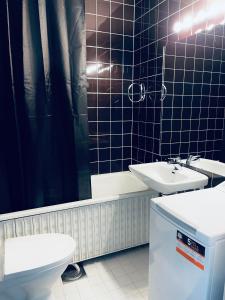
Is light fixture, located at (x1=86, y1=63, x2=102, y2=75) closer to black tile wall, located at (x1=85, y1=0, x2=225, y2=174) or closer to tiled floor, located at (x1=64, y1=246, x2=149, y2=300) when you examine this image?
black tile wall, located at (x1=85, y1=0, x2=225, y2=174)

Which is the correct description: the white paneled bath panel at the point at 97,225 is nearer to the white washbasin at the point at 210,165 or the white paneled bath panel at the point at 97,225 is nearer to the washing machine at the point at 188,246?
the white washbasin at the point at 210,165

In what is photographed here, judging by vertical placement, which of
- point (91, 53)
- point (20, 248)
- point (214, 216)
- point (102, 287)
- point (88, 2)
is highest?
point (88, 2)

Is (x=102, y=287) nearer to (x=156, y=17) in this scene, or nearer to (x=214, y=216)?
(x=214, y=216)

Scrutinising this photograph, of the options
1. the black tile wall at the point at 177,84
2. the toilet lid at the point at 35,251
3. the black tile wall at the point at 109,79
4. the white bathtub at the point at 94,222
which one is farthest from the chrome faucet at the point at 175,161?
the toilet lid at the point at 35,251

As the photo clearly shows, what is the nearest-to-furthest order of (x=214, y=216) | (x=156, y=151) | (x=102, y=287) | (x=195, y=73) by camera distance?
(x=214, y=216) → (x=102, y=287) → (x=195, y=73) → (x=156, y=151)

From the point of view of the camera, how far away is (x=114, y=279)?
1717 millimetres

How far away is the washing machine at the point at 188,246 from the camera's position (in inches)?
35.3

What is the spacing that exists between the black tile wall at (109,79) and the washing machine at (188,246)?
140 cm

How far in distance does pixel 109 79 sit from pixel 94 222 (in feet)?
4.95

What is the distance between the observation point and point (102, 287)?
5.40 ft

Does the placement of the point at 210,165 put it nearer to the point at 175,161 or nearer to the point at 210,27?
the point at 175,161

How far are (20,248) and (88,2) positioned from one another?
2296 millimetres

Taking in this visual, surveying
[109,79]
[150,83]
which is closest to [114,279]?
[150,83]

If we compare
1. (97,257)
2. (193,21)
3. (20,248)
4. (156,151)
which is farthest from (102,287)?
(193,21)
